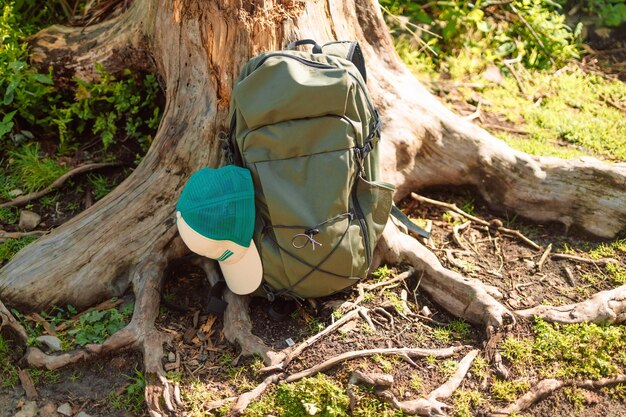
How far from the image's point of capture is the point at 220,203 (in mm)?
3408

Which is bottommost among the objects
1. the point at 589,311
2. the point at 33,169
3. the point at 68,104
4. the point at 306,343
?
the point at 589,311

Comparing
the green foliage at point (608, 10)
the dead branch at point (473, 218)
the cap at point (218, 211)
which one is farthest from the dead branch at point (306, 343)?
the green foliage at point (608, 10)

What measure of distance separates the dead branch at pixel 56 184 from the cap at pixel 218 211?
164cm

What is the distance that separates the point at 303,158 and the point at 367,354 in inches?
42.7

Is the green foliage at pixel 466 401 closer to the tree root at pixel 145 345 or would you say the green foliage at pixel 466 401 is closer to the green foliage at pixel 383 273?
the green foliage at pixel 383 273

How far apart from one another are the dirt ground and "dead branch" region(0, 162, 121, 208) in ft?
3.88

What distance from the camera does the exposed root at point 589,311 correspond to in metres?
3.88

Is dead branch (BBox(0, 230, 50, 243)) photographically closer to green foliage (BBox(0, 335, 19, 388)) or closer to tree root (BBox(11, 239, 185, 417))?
tree root (BBox(11, 239, 185, 417))

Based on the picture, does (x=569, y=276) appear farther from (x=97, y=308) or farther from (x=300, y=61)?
(x=97, y=308)

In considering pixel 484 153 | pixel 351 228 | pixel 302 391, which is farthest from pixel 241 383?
pixel 484 153

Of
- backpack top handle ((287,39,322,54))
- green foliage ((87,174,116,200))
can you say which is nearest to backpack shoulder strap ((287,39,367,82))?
backpack top handle ((287,39,322,54))

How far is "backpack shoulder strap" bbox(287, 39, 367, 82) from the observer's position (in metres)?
3.79

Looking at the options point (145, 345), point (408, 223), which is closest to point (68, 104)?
point (145, 345)

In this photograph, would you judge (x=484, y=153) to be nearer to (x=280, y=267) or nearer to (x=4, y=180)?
(x=280, y=267)
